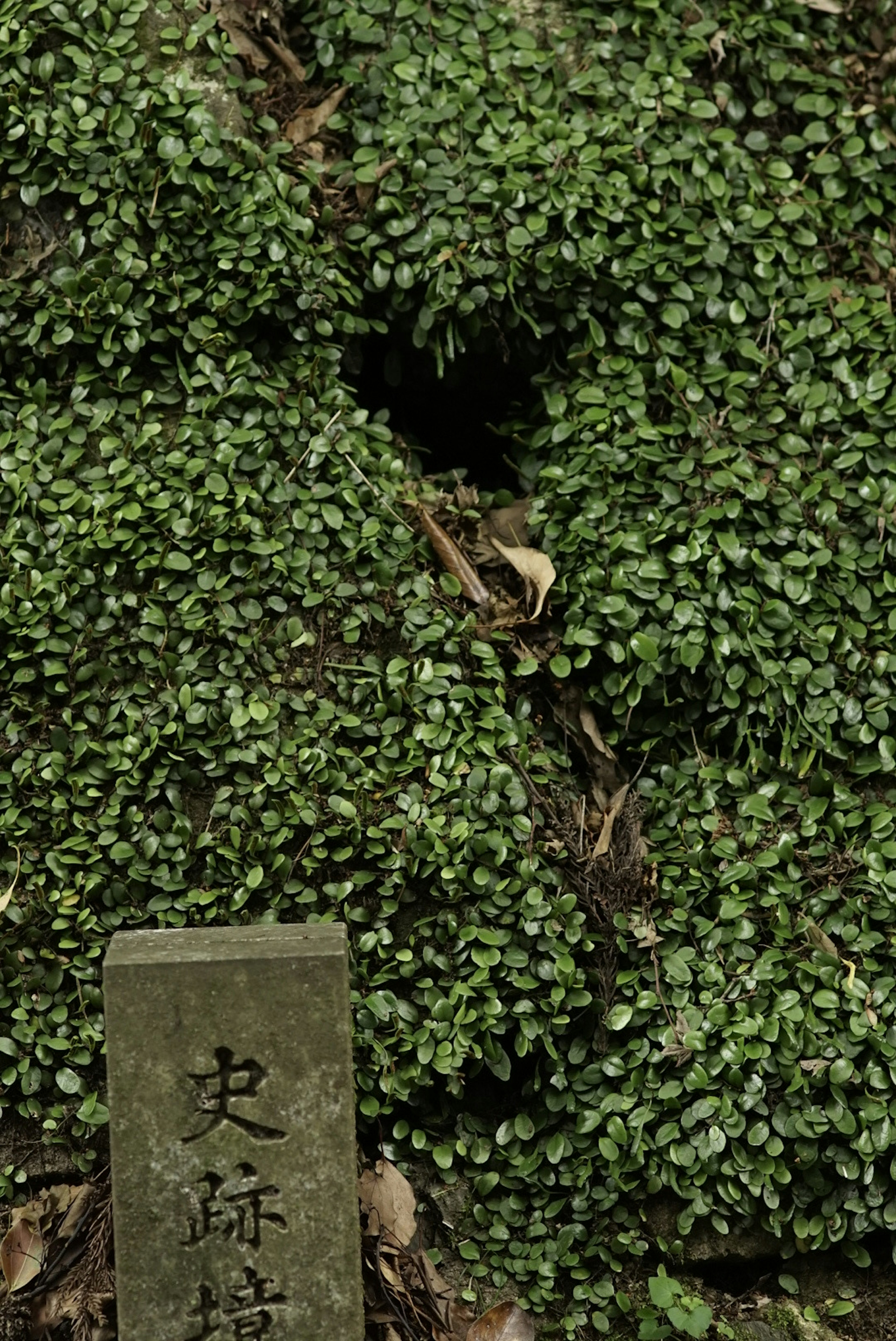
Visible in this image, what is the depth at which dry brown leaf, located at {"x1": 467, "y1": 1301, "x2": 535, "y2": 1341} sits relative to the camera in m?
3.05

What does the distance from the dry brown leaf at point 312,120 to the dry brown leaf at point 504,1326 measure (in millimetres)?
3579

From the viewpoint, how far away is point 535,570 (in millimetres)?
3682

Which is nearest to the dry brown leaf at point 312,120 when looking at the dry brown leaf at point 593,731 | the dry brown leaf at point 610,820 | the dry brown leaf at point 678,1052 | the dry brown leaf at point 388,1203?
the dry brown leaf at point 593,731

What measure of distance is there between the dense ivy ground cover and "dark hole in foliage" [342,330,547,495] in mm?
103

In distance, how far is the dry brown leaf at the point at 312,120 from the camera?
3.97 m

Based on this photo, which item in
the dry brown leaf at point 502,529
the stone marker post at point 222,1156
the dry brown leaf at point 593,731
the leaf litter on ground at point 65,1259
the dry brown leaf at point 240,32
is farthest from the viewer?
the dry brown leaf at point 240,32

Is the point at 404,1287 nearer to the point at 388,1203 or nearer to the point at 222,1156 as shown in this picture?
the point at 388,1203

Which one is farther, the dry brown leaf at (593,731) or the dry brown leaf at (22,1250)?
the dry brown leaf at (593,731)

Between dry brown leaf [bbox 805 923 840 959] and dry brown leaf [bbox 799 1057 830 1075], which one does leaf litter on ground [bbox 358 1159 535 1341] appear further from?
dry brown leaf [bbox 805 923 840 959]

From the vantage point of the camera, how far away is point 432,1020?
Result: 3.19 meters

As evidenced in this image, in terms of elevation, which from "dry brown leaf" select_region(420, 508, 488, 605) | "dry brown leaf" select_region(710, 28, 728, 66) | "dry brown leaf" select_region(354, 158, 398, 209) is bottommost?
"dry brown leaf" select_region(420, 508, 488, 605)

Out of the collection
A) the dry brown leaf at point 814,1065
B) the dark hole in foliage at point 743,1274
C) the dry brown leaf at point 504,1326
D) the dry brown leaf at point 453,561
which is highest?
the dry brown leaf at point 453,561

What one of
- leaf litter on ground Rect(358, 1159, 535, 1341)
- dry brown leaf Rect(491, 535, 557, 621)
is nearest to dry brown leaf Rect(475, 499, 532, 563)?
dry brown leaf Rect(491, 535, 557, 621)

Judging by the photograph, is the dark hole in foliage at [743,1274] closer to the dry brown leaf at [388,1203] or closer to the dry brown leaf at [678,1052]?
the dry brown leaf at [678,1052]
